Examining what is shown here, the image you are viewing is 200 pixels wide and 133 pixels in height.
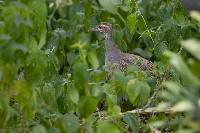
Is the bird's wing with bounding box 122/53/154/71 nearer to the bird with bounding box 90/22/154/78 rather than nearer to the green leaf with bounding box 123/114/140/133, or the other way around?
the bird with bounding box 90/22/154/78

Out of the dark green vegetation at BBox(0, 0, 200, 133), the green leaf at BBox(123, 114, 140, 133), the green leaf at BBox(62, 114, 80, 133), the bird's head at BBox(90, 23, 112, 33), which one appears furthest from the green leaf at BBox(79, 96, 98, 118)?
the bird's head at BBox(90, 23, 112, 33)

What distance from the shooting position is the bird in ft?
17.2

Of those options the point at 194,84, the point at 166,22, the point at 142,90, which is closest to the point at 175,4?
the point at 166,22

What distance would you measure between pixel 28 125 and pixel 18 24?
729 millimetres

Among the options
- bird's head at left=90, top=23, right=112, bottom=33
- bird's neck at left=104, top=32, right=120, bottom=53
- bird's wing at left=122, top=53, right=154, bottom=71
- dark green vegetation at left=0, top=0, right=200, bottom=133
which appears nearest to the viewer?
dark green vegetation at left=0, top=0, right=200, bottom=133

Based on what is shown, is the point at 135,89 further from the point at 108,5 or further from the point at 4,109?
the point at 4,109

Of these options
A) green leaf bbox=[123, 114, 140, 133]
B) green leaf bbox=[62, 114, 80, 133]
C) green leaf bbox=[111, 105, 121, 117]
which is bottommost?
green leaf bbox=[123, 114, 140, 133]

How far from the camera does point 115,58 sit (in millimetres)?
5832

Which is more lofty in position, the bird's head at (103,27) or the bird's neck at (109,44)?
the bird's head at (103,27)

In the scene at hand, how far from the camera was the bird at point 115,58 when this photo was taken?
206 inches

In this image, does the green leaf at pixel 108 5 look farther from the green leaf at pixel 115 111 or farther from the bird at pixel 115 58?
the bird at pixel 115 58

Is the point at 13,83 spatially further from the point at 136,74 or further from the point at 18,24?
the point at 136,74

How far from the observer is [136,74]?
2.96 m

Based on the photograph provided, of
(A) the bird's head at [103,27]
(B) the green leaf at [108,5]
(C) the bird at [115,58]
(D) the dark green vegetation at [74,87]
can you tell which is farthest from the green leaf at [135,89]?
(A) the bird's head at [103,27]
